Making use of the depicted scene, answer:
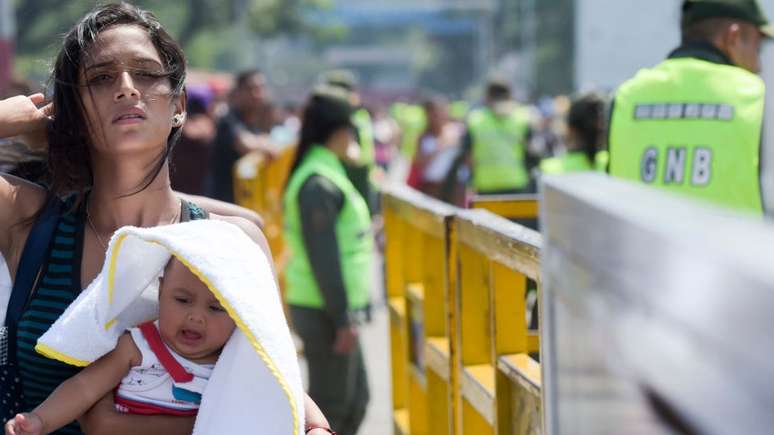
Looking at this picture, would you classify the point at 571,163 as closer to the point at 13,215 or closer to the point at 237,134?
the point at 237,134

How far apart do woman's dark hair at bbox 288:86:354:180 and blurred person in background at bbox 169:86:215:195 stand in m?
3.24

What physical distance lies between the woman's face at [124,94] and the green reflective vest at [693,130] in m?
2.52

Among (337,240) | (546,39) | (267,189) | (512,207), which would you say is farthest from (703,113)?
(546,39)

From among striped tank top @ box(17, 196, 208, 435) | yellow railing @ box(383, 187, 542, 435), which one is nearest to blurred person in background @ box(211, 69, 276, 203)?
yellow railing @ box(383, 187, 542, 435)

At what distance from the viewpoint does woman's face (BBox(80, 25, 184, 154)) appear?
2914 mm

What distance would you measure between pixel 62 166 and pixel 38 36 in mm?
52604

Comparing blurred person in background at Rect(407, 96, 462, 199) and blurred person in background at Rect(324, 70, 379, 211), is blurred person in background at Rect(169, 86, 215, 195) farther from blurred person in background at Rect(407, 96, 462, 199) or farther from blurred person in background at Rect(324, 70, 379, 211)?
blurred person in background at Rect(407, 96, 462, 199)

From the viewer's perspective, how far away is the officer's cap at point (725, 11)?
5.32m

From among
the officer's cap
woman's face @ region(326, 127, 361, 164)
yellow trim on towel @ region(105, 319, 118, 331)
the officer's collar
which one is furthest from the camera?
woman's face @ region(326, 127, 361, 164)

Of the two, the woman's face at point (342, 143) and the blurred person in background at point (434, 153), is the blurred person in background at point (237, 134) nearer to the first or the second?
the blurred person in background at point (434, 153)

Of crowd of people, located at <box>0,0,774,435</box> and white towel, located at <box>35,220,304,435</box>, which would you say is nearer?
white towel, located at <box>35,220,304,435</box>

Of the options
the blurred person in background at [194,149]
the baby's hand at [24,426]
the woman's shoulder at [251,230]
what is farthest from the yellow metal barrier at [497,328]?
the blurred person in background at [194,149]

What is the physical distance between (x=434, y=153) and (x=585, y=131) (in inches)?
273

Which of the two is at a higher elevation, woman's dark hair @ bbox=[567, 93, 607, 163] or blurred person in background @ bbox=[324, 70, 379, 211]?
woman's dark hair @ bbox=[567, 93, 607, 163]
